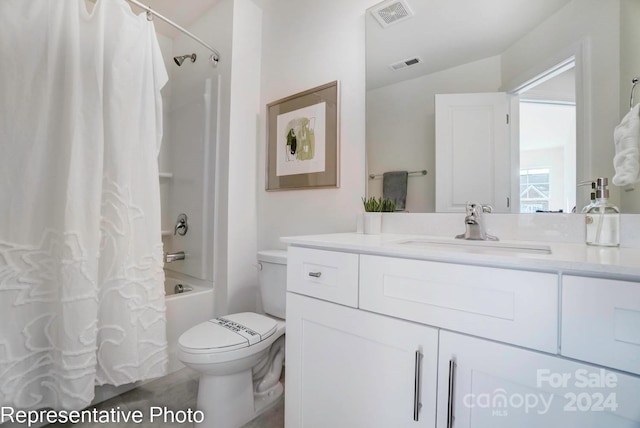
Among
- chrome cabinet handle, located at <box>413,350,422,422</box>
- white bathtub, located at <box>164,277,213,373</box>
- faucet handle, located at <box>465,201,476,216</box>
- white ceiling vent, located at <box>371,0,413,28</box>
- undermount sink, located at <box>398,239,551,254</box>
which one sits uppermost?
white ceiling vent, located at <box>371,0,413,28</box>

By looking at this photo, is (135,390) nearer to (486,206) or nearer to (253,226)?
(253,226)

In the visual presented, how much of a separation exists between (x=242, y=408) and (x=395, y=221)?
44.3 inches

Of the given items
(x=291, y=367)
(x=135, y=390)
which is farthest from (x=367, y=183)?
(x=135, y=390)

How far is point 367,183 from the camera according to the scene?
1.42 meters

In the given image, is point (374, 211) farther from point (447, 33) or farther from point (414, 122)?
point (447, 33)

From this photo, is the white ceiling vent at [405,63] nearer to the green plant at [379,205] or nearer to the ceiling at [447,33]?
the ceiling at [447,33]

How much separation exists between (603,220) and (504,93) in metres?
0.57

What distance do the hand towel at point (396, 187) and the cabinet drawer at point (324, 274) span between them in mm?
547

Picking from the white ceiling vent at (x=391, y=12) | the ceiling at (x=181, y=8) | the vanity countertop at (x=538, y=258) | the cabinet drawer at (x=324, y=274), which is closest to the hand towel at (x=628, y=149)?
the vanity countertop at (x=538, y=258)

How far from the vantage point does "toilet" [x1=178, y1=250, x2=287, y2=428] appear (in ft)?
3.65

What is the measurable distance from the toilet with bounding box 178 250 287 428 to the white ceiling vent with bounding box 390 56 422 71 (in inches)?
45.0

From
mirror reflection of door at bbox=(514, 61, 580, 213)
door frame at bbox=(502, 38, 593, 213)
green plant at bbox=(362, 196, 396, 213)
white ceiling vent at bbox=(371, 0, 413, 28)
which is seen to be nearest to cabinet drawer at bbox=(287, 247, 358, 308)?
green plant at bbox=(362, 196, 396, 213)

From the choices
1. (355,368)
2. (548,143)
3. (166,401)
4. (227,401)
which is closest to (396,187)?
(548,143)

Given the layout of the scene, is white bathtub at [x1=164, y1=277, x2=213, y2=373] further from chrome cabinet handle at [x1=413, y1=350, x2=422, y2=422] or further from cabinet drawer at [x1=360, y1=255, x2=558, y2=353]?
chrome cabinet handle at [x1=413, y1=350, x2=422, y2=422]
